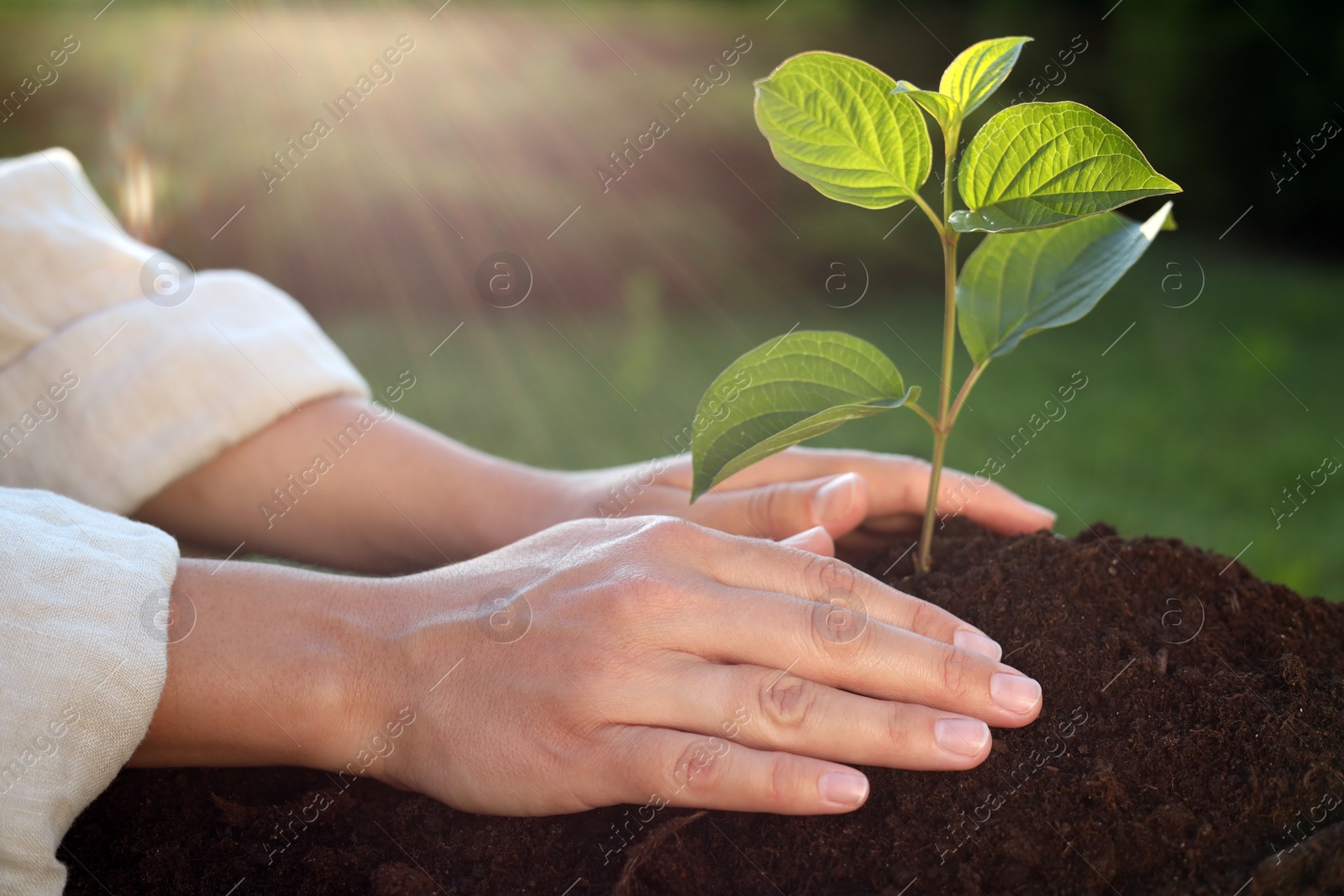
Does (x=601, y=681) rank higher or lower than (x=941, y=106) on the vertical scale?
lower

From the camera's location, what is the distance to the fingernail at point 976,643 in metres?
0.91

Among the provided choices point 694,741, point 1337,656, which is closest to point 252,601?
point 694,741

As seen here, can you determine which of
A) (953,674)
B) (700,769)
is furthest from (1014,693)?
(700,769)

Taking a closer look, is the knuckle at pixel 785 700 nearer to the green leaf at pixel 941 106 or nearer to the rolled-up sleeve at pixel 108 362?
the green leaf at pixel 941 106

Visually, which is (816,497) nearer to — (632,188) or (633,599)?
(633,599)

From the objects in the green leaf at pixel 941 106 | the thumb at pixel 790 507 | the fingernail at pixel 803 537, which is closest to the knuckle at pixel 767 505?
the thumb at pixel 790 507

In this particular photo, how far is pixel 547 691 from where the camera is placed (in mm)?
864

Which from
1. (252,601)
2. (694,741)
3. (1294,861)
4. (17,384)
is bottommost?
(1294,861)

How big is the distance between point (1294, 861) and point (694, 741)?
464mm

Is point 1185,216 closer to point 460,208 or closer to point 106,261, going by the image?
point 460,208

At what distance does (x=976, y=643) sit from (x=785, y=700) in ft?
0.66

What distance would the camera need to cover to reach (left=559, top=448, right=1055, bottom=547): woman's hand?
120 cm

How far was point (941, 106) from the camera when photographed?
35.9 inches

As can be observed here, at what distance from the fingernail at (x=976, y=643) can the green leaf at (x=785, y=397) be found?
0.74ft
